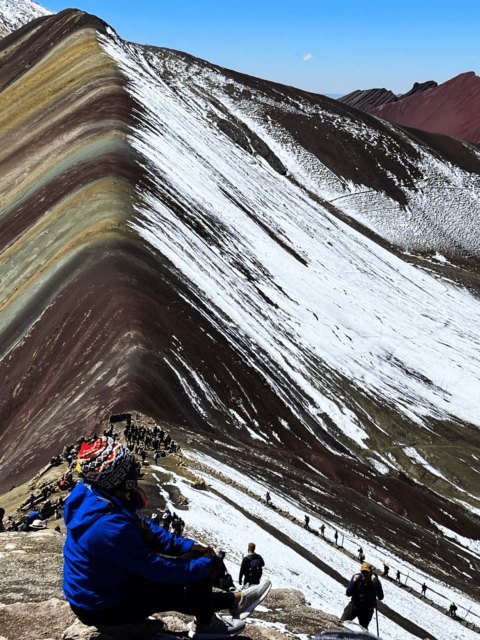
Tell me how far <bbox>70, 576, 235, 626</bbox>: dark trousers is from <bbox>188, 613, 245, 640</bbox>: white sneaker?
7 centimetres

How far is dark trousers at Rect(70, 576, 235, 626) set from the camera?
5500 millimetres

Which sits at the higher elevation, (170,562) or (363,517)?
(170,562)

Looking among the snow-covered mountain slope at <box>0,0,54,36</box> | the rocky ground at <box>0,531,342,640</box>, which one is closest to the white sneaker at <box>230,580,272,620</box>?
the rocky ground at <box>0,531,342,640</box>

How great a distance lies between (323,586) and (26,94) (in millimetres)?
93382

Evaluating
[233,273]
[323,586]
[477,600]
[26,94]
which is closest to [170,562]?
[323,586]

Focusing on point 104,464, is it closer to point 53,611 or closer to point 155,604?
point 155,604

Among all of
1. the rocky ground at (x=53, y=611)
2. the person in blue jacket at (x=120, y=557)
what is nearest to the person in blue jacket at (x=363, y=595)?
the rocky ground at (x=53, y=611)

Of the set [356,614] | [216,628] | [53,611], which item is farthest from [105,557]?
[356,614]

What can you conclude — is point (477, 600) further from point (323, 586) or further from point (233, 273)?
point (233, 273)

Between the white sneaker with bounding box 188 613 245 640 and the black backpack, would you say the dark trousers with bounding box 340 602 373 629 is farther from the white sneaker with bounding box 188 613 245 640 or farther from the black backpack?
the white sneaker with bounding box 188 613 245 640

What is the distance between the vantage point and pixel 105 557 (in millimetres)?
5137

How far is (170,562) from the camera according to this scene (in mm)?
5352

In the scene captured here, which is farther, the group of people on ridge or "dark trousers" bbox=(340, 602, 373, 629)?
"dark trousers" bbox=(340, 602, 373, 629)

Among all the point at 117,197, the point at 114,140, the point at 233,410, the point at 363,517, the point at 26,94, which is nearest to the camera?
the point at 363,517
